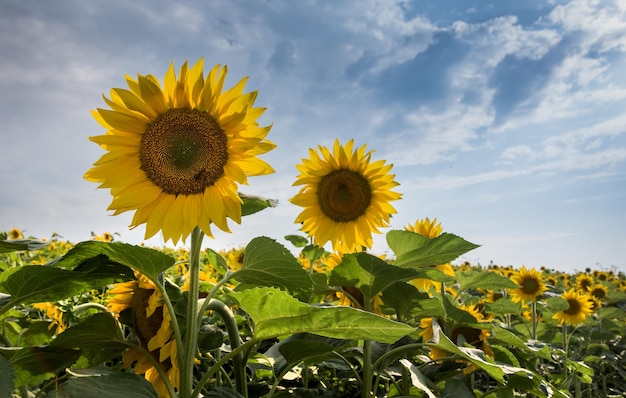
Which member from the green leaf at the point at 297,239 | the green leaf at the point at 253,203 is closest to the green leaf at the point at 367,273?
the green leaf at the point at 253,203

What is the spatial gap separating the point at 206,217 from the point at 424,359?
5.09ft

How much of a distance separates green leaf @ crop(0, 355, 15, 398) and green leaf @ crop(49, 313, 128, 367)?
0.26 metres

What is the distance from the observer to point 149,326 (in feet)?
6.03

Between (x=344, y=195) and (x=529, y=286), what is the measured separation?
3656mm

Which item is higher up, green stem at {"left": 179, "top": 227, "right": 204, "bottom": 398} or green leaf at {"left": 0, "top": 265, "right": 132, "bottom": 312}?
green leaf at {"left": 0, "top": 265, "right": 132, "bottom": 312}

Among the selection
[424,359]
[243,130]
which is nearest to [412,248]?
[424,359]

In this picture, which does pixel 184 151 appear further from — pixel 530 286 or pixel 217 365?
pixel 530 286

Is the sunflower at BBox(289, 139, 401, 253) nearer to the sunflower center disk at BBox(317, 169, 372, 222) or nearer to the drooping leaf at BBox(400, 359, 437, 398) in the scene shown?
the sunflower center disk at BBox(317, 169, 372, 222)

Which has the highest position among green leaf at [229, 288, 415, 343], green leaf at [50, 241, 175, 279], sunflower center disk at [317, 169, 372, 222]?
sunflower center disk at [317, 169, 372, 222]

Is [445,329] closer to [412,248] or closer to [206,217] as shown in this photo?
[412,248]

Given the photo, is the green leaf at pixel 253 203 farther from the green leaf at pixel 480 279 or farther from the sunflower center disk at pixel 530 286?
the sunflower center disk at pixel 530 286

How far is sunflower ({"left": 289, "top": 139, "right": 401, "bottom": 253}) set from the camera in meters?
3.15

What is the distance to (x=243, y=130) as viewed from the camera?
67.3 inches

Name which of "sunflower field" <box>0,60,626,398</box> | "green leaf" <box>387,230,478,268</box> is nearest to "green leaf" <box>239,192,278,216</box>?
"sunflower field" <box>0,60,626,398</box>
